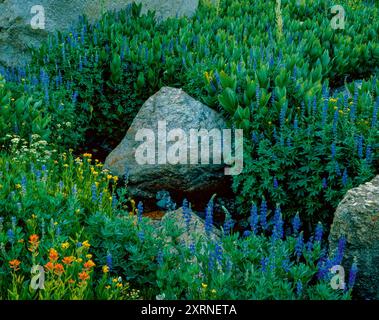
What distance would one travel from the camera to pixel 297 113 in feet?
19.2

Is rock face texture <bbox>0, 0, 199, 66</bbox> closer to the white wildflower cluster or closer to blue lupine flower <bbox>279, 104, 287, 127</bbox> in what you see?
the white wildflower cluster

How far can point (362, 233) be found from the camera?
4211 mm

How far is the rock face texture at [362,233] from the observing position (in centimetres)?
419

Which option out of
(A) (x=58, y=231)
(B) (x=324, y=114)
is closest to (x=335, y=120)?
(B) (x=324, y=114)

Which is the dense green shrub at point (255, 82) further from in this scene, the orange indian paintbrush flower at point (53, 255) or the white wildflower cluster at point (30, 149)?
the orange indian paintbrush flower at point (53, 255)

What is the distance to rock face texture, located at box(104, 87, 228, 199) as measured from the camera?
19.6ft

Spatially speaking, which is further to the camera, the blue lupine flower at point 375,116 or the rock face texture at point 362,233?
the blue lupine flower at point 375,116

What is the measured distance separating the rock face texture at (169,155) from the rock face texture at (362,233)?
1.86 metres

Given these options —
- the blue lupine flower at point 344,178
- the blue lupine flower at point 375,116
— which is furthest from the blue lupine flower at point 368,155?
the blue lupine flower at point 375,116

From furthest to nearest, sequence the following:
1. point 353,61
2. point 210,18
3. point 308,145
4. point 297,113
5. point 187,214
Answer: point 210,18
point 353,61
point 297,113
point 308,145
point 187,214

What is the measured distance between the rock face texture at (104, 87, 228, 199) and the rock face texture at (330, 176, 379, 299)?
6.09 ft
